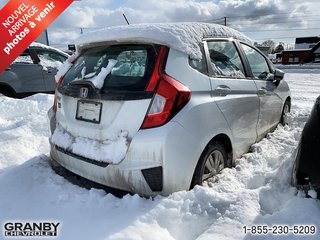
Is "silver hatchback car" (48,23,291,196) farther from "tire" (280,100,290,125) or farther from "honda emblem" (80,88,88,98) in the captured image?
"tire" (280,100,290,125)

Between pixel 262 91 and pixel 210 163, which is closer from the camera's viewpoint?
pixel 210 163

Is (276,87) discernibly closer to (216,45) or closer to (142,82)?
(216,45)

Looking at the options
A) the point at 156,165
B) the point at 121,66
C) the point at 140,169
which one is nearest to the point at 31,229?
the point at 140,169

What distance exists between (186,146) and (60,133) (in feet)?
4.26

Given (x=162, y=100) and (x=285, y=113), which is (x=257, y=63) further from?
(x=162, y=100)

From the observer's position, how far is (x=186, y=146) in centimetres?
252

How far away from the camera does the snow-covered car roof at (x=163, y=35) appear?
2633 millimetres

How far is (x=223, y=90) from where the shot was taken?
3.05 metres

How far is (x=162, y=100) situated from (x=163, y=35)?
597 millimetres

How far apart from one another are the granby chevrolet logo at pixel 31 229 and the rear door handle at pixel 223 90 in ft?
6.05

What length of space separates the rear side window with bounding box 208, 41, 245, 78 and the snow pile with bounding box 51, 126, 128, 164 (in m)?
1.23

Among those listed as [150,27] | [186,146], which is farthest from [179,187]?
[150,27]

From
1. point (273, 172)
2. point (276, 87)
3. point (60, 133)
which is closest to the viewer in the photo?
point (60, 133)

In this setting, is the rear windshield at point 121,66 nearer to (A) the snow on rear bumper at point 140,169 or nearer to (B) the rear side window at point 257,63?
(A) the snow on rear bumper at point 140,169
